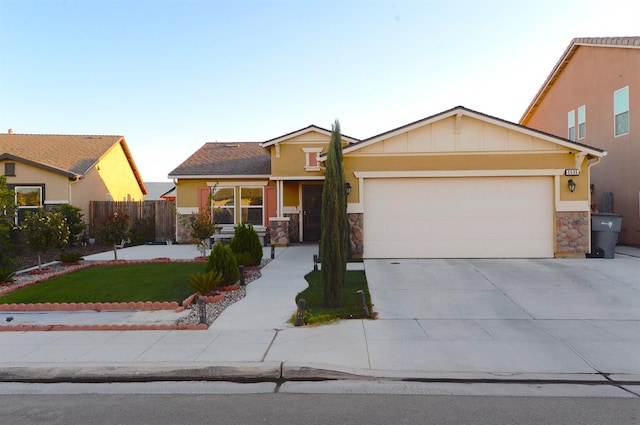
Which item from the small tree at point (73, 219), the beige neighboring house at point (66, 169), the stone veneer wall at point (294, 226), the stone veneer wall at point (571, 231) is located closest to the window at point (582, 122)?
the stone veneer wall at point (571, 231)

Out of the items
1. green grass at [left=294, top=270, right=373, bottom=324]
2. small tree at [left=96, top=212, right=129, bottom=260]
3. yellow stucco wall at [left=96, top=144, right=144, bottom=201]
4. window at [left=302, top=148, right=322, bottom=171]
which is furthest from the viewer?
yellow stucco wall at [left=96, top=144, right=144, bottom=201]

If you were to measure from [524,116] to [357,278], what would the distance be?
62.4 feet

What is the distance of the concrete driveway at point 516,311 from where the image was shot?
5.71 m

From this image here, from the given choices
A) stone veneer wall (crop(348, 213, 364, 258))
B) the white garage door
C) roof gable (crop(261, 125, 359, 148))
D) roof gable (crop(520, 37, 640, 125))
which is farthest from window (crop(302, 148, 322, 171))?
roof gable (crop(520, 37, 640, 125))

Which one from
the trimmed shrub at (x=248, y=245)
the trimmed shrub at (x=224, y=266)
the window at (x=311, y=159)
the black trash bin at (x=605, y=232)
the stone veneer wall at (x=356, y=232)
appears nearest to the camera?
the trimmed shrub at (x=224, y=266)

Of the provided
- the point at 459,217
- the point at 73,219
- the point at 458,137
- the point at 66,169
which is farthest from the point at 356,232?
the point at 66,169

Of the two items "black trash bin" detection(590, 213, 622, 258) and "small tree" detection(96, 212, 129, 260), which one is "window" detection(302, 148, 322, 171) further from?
"black trash bin" detection(590, 213, 622, 258)

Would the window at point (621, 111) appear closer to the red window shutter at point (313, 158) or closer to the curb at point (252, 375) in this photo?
the red window shutter at point (313, 158)

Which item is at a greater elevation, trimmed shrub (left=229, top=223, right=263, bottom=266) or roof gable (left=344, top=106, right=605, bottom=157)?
roof gable (left=344, top=106, right=605, bottom=157)

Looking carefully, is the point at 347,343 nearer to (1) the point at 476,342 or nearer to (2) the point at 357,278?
(1) the point at 476,342

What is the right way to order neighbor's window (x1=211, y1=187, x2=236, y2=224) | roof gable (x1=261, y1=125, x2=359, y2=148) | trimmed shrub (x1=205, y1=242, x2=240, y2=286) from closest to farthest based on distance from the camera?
trimmed shrub (x1=205, y1=242, x2=240, y2=286) < roof gable (x1=261, y1=125, x2=359, y2=148) < neighbor's window (x1=211, y1=187, x2=236, y2=224)

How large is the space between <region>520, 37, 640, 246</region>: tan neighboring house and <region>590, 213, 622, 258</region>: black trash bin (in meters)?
3.54

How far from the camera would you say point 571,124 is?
1973cm

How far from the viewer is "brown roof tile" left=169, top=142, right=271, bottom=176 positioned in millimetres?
18969
